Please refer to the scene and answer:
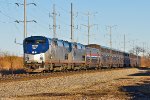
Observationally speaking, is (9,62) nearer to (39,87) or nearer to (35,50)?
(35,50)

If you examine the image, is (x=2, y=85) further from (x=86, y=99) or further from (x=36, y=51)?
(x=36, y=51)

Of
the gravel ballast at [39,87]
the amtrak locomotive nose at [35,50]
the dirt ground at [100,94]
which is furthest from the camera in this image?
the amtrak locomotive nose at [35,50]

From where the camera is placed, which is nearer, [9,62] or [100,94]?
[100,94]

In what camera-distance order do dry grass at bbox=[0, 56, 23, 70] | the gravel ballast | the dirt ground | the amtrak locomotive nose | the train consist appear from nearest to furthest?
the dirt ground < the gravel ballast < the amtrak locomotive nose < the train consist < dry grass at bbox=[0, 56, 23, 70]

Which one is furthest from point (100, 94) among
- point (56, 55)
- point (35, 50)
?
point (56, 55)

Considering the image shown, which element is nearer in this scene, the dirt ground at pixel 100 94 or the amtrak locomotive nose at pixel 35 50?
the dirt ground at pixel 100 94

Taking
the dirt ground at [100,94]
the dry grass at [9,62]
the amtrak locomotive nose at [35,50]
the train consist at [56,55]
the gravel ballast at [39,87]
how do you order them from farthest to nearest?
the dry grass at [9,62], the train consist at [56,55], the amtrak locomotive nose at [35,50], the gravel ballast at [39,87], the dirt ground at [100,94]

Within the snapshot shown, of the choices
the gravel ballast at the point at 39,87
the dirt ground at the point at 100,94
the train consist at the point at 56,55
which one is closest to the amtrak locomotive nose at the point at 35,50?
the train consist at the point at 56,55

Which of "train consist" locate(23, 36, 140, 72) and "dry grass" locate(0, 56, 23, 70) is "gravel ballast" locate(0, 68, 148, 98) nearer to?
"train consist" locate(23, 36, 140, 72)

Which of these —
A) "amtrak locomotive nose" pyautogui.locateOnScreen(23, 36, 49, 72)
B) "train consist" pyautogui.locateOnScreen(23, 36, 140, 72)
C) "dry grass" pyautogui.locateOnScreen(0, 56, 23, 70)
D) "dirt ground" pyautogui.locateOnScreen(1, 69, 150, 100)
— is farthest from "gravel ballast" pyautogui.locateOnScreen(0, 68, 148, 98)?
"dry grass" pyautogui.locateOnScreen(0, 56, 23, 70)

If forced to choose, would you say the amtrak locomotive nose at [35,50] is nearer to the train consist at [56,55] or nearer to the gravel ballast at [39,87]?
the train consist at [56,55]

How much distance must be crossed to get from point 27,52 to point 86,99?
2582cm

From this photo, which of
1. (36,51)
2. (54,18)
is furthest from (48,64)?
(54,18)

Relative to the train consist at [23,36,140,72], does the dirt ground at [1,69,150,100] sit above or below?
below
